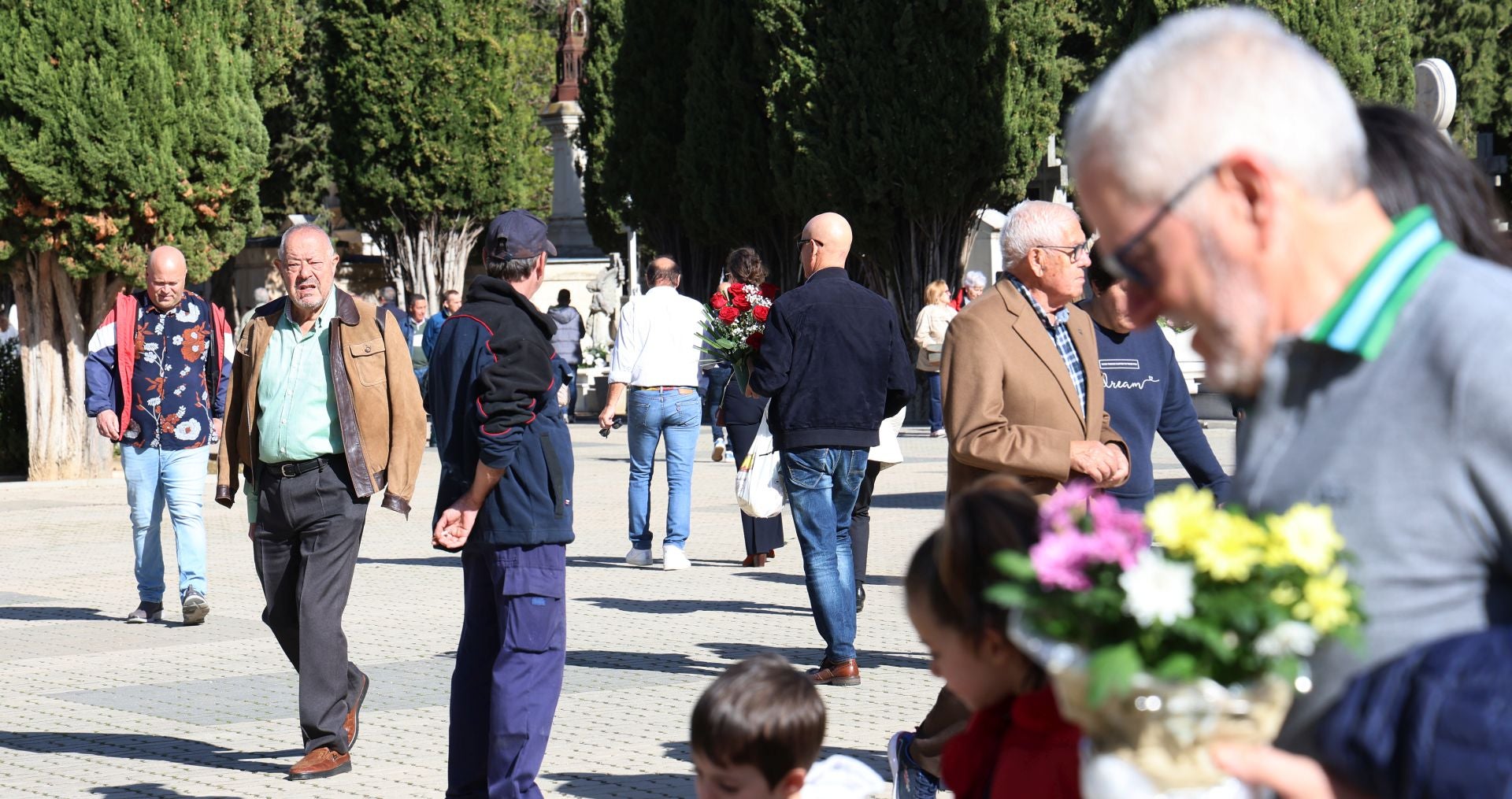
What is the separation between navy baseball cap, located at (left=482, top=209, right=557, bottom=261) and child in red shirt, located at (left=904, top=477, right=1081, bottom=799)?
10.5 ft

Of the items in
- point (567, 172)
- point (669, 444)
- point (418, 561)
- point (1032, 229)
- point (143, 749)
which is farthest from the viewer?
point (567, 172)

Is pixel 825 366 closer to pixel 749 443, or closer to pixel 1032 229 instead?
pixel 1032 229

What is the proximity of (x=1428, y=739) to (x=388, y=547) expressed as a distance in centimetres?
1204

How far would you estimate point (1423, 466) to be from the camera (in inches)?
69.7

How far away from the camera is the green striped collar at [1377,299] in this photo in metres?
1.79

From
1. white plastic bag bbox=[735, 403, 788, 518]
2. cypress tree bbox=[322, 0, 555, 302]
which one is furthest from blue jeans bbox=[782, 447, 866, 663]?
cypress tree bbox=[322, 0, 555, 302]

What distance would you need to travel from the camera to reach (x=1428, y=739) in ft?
5.70

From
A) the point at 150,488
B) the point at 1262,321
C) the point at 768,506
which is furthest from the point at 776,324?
the point at 1262,321

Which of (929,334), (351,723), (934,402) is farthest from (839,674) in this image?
(934,402)

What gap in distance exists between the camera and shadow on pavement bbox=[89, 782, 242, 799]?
6.03m

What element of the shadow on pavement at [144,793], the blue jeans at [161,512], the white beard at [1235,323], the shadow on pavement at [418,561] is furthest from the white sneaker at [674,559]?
the white beard at [1235,323]

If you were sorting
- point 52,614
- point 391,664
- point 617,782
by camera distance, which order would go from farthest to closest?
point 52,614
point 391,664
point 617,782

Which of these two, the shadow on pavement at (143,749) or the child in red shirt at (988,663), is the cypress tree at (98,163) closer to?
the shadow on pavement at (143,749)

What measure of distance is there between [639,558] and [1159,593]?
10.3 metres
